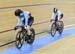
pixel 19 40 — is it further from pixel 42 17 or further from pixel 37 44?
pixel 42 17

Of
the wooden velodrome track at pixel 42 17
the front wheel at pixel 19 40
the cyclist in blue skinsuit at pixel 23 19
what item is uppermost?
the cyclist in blue skinsuit at pixel 23 19

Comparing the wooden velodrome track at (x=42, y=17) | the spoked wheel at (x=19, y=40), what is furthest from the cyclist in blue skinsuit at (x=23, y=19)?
the wooden velodrome track at (x=42, y=17)

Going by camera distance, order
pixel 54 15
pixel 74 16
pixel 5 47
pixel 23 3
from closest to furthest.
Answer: pixel 5 47 → pixel 54 15 → pixel 23 3 → pixel 74 16

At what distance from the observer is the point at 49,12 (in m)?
2.83

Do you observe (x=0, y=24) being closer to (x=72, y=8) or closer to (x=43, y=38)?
(x=43, y=38)

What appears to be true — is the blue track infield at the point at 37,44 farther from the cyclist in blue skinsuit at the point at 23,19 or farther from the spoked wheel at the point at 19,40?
the cyclist in blue skinsuit at the point at 23,19

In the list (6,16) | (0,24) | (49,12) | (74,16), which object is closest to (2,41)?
(0,24)

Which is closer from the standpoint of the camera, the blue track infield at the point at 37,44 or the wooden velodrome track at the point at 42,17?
the blue track infield at the point at 37,44

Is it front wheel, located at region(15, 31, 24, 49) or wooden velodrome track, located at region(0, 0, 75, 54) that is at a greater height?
front wheel, located at region(15, 31, 24, 49)

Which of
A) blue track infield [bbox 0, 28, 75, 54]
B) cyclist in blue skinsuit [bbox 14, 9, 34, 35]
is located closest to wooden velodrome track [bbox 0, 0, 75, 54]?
blue track infield [bbox 0, 28, 75, 54]

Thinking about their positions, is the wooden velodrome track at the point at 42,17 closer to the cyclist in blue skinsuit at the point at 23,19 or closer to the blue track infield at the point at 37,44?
the blue track infield at the point at 37,44

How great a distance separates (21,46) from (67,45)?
1.18 feet

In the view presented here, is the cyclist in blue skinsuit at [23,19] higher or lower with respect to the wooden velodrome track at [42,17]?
higher

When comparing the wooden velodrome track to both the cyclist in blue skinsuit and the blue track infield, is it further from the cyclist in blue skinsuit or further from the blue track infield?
the cyclist in blue skinsuit
